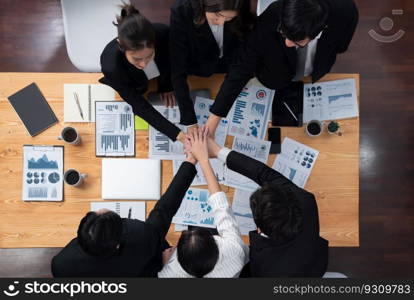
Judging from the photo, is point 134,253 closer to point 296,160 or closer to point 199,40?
point 296,160

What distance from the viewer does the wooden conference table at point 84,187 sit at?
6.31 ft

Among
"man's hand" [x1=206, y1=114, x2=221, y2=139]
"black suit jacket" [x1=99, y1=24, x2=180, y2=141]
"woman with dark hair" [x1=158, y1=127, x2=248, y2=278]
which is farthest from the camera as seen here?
"man's hand" [x1=206, y1=114, x2=221, y2=139]

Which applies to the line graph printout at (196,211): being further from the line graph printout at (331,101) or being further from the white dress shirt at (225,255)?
the line graph printout at (331,101)

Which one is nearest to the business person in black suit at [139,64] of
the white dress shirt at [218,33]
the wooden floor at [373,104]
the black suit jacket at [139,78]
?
the black suit jacket at [139,78]

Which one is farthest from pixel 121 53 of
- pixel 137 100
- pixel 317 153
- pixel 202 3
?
pixel 317 153

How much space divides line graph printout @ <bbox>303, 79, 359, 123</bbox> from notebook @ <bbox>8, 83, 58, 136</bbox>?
4.22 ft

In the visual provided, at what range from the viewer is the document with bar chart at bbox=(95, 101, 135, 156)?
1944 millimetres

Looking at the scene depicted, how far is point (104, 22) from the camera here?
2236 mm

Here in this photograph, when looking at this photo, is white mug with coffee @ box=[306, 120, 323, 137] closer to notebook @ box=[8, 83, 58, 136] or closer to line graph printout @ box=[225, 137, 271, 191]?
line graph printout @ box=[225, 137, 271, 191]

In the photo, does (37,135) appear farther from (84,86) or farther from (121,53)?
(121,53)

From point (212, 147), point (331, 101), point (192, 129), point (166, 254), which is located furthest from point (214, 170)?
point (331, 101)

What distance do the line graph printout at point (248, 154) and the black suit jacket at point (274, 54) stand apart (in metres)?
0.20

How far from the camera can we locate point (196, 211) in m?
1.94

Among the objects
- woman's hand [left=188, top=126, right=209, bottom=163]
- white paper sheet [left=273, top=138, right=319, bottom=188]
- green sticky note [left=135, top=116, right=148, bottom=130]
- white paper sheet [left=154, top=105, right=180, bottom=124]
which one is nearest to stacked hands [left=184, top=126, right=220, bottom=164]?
woman's hand [left=188, top=126, right=209, bottom=163]
